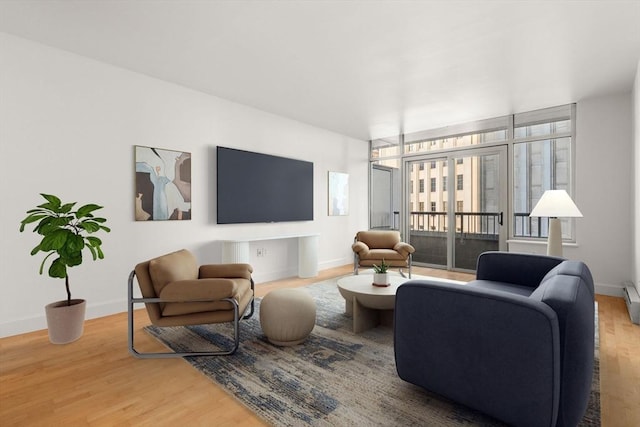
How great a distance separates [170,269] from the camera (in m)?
2.55

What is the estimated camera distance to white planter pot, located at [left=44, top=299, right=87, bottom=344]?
2732mm

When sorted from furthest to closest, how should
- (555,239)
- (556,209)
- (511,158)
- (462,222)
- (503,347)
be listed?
(462,222)
(511,158)
(555,239)
(556,209)
(503,347)

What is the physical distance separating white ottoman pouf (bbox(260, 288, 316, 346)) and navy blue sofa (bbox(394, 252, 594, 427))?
918 mm

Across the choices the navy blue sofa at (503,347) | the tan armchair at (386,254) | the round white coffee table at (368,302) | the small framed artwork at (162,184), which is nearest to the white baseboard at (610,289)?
the tan armchair at (386,254)

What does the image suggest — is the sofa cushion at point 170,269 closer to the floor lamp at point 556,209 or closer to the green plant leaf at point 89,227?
the green plant leaf at point 89,227

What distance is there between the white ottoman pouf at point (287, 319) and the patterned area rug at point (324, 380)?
0.09 metres

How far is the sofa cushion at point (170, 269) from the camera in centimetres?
244

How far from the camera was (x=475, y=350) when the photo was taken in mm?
1600

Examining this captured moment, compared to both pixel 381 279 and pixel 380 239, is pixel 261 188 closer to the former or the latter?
pixel 380 239

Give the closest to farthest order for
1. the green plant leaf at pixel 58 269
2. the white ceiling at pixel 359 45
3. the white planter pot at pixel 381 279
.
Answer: the white ceiling at pixel 359 45
the green plant leaf at pixel 58 269
the white planter pot at pixel 381 279

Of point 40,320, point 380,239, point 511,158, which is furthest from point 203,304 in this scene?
point 511,158

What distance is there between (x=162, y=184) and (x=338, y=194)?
133 inches

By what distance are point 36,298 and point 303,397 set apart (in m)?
2.84

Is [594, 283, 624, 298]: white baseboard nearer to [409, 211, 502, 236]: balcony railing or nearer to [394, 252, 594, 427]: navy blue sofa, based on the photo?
[409, 211, 502, 236]: balcony railing
